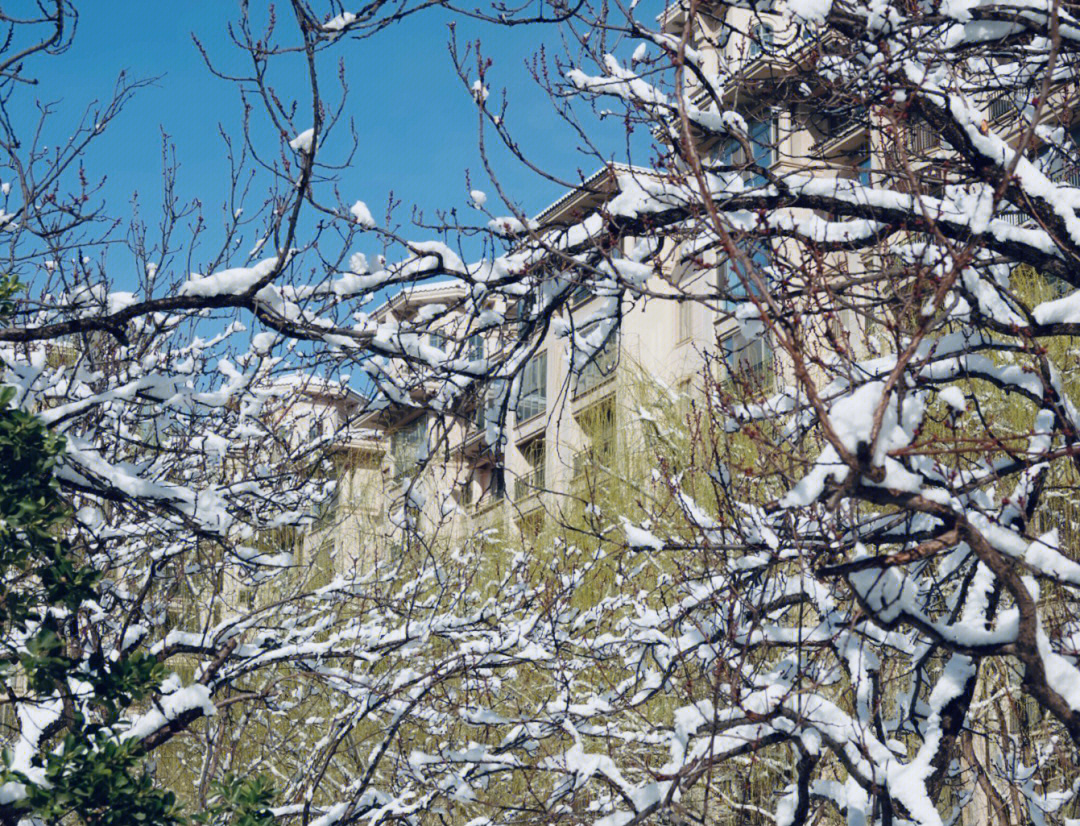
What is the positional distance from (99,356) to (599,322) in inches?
239

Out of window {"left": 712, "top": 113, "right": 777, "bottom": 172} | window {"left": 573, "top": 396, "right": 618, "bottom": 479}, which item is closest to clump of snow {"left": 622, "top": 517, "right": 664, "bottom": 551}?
window {"left": 712, "top": 113, "right": 777, "bottom": 172}

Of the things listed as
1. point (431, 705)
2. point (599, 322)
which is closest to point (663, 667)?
point (599, 322)

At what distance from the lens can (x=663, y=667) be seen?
20.0ft

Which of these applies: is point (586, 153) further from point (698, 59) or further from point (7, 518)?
point (7, 518)

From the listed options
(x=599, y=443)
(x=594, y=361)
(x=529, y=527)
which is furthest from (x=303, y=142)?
(x=599, y=443)

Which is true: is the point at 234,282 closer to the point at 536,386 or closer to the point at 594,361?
the point at 594,361

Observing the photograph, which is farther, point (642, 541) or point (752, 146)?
point (752, 146)

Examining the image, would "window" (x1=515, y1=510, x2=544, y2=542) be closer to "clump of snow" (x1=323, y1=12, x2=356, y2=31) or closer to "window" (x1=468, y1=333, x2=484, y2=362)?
"window" (x1=468, y1=333, x2=484, y2=362)

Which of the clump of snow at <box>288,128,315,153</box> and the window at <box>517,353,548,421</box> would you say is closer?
the clump of snow at <box>288,128,315,153</box>

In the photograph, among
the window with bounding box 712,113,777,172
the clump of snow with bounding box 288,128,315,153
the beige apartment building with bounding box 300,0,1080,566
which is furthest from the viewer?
the window with bounding box 712,113,777,172

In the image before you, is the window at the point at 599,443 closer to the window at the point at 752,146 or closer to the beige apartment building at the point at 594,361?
the beige apartment building at the point at 594,361

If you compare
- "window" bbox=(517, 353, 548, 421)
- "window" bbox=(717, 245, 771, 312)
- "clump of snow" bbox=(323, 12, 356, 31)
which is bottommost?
"window" bbox=(717, 245, 771, 312)

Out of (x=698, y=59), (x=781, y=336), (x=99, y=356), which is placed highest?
(x=99, y=356)

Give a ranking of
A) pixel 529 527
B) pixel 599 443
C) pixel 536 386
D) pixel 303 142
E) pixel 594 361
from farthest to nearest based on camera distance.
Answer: pixel 536 386 < pixel 599 443 < pixel 529 527 < pixel 594 361 < pixel 303 142
